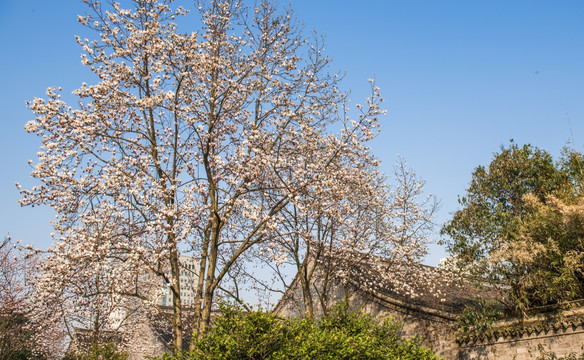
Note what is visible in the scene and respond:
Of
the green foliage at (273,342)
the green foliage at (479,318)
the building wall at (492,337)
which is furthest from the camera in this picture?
the green foliage at (479,318)

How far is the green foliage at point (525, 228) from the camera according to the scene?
18.1 meters

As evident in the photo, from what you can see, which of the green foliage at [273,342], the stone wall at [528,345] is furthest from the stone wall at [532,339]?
the green foliage at [273,342]

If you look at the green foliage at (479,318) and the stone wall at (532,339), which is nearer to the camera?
the stone wall at (532,339)

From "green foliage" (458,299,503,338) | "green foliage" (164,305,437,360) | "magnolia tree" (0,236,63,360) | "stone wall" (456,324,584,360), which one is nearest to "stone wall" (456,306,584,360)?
"stone wall" (456,324,584,360)

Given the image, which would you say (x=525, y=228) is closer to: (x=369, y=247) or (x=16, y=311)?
(x=369, y=247)

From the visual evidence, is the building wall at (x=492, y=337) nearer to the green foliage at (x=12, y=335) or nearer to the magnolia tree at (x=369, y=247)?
the magnolia tree at (x=369, y=247)

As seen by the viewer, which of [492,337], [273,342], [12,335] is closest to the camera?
[273,342]

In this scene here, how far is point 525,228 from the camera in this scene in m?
19.3

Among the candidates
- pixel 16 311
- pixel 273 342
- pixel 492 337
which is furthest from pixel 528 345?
pixel 16 311

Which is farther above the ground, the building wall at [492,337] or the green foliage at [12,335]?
the green foliage at [12,335]

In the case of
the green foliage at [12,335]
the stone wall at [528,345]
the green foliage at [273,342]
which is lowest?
the stone wall at [528,345]

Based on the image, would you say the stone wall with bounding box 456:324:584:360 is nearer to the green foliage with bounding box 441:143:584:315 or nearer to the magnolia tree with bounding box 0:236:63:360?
the green foliage with bounding box 441:143:584:315

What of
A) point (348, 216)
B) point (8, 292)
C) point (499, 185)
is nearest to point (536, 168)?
point (499, 185)

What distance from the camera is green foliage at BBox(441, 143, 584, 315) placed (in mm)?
18141
